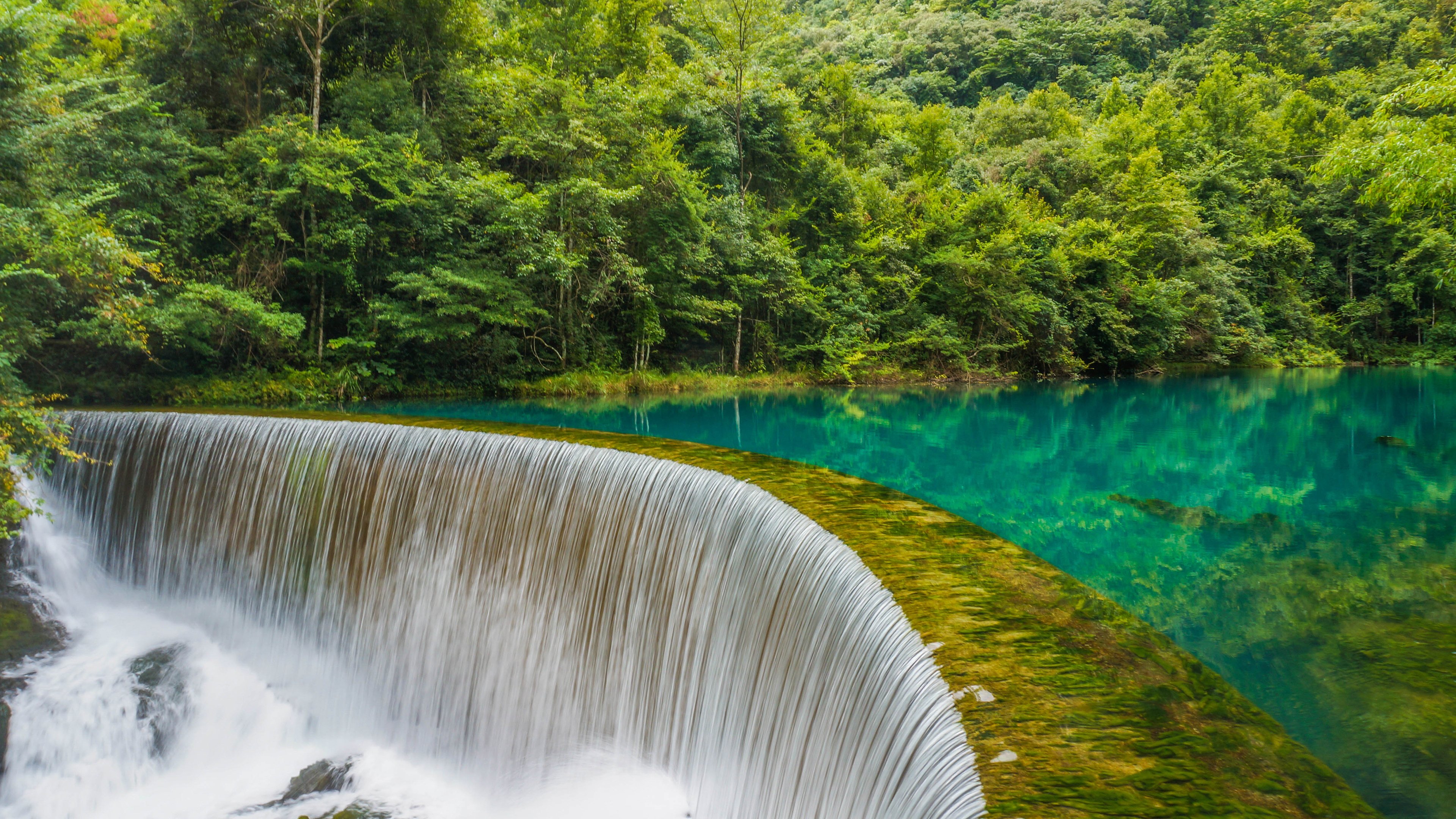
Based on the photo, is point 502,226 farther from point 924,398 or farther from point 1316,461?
point 1316,461

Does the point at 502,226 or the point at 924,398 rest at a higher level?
the point at 502,226

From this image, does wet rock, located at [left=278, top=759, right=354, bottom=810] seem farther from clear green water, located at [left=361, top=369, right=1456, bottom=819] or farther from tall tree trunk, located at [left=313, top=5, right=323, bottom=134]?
tall tree trunk, located at [left=313, top=5, right=323, bottom=134]

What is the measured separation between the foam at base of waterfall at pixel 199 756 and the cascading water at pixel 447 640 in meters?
0.02

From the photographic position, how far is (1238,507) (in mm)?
7070

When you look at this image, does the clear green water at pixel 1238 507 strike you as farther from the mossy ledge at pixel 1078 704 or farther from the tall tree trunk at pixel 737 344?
the tall tree trunk at pixel 737 344

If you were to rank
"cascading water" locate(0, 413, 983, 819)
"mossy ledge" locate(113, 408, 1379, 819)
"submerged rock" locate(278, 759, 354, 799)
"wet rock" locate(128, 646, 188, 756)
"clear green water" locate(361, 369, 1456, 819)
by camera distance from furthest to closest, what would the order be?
"wet rock" locate(128, 646, 188, 756) → "submerged rock" locate(278, 759, 354, 799) → "clear green water" locate(361, 369, 1456, 819) → "cascading water" locate(0, 413, 983, 819) → "mossy ledge" locate(113, 408, 1379, 819)

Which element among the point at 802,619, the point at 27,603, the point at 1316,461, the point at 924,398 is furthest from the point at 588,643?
the point at 924,398

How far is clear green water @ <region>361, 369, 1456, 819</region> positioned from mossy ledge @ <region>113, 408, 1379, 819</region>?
40.0 inches

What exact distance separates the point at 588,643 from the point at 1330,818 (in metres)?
4.05

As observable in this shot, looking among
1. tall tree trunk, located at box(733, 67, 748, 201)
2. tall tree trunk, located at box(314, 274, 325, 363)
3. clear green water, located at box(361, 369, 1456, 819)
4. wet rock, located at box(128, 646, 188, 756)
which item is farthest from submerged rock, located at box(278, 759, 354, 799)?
tall tree trunk, located at box(733, 67, 748, 201)

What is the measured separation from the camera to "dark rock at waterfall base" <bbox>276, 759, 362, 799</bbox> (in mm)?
4945

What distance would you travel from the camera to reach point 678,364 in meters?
18.5

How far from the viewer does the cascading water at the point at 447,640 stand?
308cm

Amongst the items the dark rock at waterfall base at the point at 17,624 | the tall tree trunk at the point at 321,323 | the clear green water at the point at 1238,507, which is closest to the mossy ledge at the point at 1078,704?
the clear green water at the point at 1238,507
